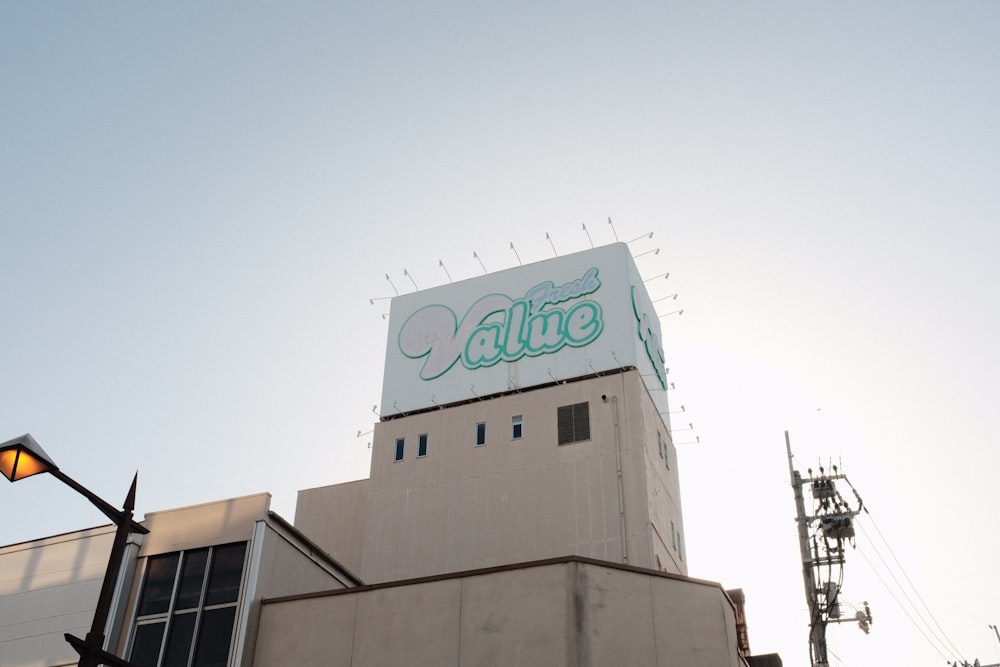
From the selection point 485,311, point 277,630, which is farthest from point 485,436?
point 277,630

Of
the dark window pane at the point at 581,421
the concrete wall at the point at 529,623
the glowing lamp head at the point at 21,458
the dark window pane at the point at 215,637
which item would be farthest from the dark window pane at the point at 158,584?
the dark window pane at the point at 581,421

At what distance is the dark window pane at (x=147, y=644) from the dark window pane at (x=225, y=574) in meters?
1.46

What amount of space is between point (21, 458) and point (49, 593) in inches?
612

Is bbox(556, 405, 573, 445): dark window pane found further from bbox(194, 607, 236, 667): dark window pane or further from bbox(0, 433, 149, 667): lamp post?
bbox(0, 433, 149, 667): lamp post

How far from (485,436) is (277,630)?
2008 centimetres

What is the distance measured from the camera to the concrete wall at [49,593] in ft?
85.3

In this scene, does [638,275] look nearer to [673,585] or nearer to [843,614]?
[843,614]

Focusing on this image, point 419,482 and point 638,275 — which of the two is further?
point 638,275

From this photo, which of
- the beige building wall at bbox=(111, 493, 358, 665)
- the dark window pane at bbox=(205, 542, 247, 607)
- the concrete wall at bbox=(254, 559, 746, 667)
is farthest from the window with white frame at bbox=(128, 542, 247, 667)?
the concrete wall at bbox=(254, 559, 746, 667)

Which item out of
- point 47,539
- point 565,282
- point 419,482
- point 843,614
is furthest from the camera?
point 565,282

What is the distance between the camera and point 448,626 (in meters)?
23.7

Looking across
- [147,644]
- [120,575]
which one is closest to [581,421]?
[120,575]

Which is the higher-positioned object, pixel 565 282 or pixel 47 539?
pixel 565 282

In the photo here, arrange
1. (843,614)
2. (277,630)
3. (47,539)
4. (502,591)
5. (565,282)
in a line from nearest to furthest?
1. (502,591)
2. (277,630)
3. (47,539)
4. (843,614)
5. (565,282)
